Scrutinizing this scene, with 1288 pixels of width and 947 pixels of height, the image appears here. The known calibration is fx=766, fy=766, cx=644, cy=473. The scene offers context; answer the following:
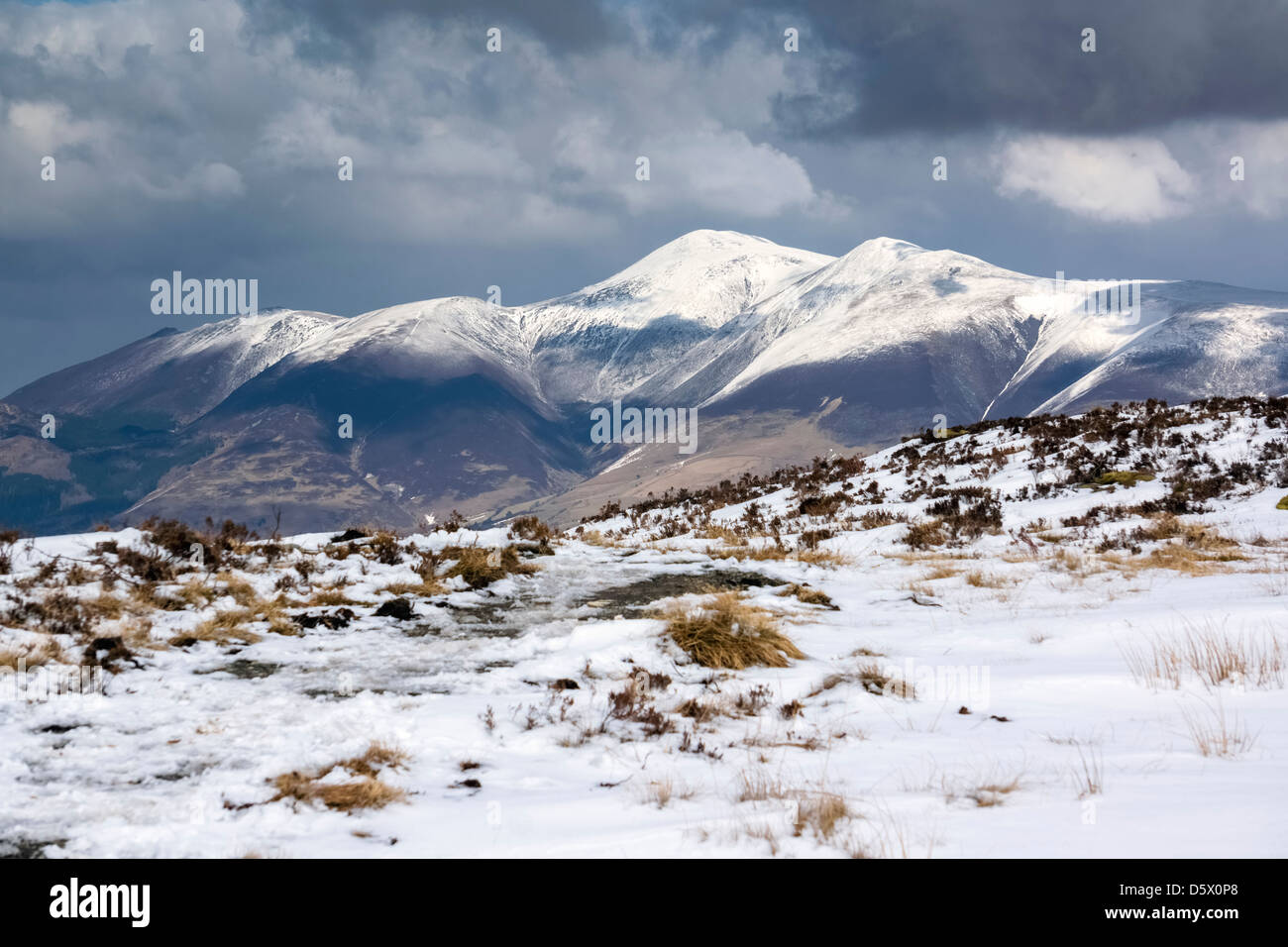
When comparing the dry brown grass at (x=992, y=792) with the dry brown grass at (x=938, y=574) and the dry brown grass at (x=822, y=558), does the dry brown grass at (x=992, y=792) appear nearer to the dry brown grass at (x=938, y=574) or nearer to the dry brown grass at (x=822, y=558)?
the dry brown grass at (x=938, y=574)

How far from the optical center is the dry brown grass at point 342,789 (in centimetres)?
454

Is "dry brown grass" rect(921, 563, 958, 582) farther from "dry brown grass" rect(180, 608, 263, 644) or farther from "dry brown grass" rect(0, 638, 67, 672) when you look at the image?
"dry brown grass" rect(0, 638, 67, 672)

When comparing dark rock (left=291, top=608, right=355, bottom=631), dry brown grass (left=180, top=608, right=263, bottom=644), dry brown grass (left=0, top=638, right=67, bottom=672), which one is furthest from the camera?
dark rock (left=291, top=608, right=355, bottom=631)

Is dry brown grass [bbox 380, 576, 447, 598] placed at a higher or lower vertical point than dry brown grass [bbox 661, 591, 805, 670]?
higher

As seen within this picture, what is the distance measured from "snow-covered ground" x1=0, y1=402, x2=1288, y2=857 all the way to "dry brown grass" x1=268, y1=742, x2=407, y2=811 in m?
0.04

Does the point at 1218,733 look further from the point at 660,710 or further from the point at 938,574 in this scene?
the point at 938,574

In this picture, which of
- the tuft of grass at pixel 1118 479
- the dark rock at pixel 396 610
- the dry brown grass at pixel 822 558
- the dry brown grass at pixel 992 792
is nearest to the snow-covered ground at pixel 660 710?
the dry brown grass at pixel 992 792

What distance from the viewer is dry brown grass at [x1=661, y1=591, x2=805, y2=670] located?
8.23m

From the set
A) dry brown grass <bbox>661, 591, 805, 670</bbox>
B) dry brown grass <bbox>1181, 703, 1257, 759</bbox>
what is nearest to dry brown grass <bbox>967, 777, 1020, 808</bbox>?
dry brown grass <bbox>1181, 703, 1257, 759</bbox>

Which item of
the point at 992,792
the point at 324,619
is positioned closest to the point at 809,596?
the point at 324,619

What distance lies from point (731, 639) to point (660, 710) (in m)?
1.89

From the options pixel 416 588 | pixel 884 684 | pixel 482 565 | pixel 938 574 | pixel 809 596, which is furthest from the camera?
pixel 482 565

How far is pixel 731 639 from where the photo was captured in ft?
27.7
